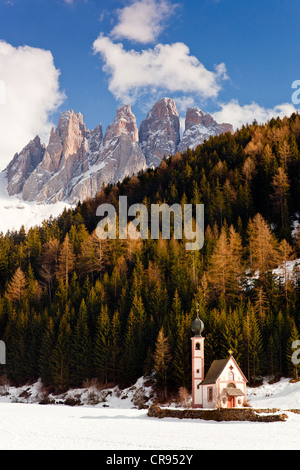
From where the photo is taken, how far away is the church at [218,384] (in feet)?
162

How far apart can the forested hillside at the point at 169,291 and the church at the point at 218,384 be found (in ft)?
20.6

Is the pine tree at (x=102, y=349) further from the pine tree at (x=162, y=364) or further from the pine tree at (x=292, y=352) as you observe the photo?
the pine tree at (x=292, y=352)

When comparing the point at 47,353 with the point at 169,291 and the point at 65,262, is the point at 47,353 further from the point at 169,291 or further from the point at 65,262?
the point at 65,262

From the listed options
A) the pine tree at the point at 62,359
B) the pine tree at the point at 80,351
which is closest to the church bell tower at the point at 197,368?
the pine tree at the point at 80,351

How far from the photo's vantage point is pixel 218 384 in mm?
49750

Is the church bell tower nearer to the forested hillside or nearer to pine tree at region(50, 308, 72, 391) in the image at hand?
the forested hillside

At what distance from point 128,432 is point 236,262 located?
47.5 m

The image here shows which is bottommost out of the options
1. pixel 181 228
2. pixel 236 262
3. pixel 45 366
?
pixel 45 366

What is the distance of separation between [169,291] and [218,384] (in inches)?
1088

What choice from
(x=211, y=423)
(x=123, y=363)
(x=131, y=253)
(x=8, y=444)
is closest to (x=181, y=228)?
(x=131, y=253)

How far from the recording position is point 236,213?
99.9m

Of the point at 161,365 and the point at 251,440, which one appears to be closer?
the point at 251,440

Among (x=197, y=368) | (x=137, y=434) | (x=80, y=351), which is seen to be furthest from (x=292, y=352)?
(x=137, y=434)

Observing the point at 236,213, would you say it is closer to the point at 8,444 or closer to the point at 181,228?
the point at 181,228
